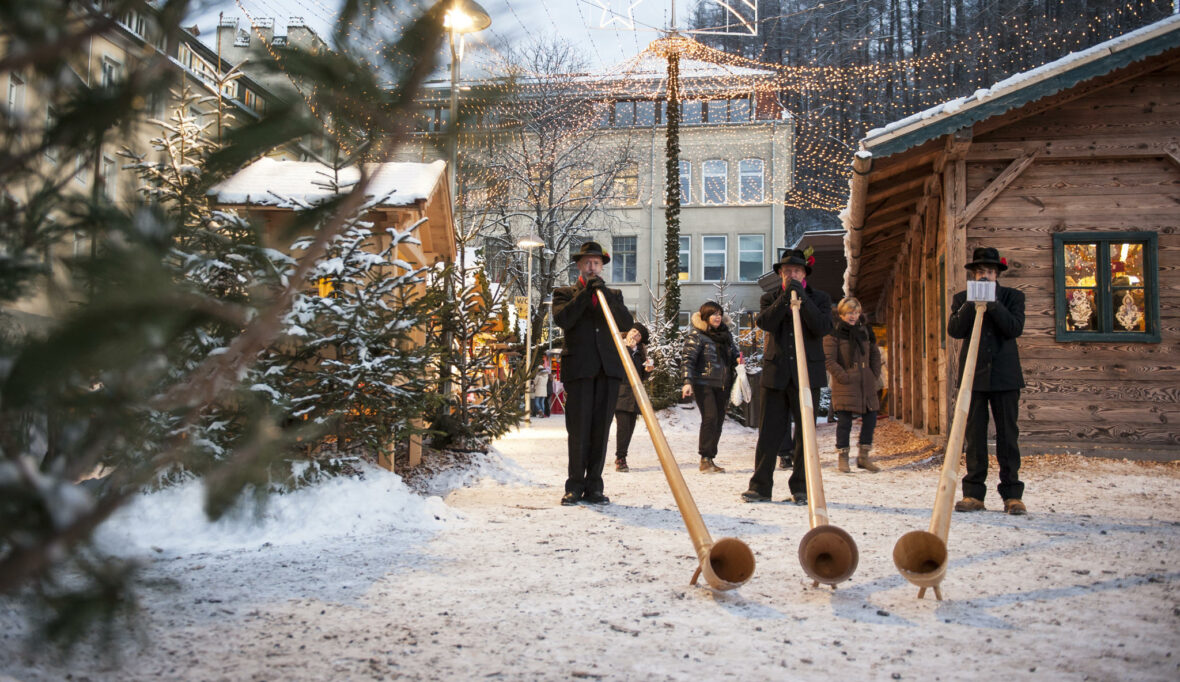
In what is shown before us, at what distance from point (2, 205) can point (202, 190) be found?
30cm

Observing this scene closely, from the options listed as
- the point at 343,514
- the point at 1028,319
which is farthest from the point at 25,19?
the point at 1028,319

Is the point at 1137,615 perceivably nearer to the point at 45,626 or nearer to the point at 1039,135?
the point at 45,626

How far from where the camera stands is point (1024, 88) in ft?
26.8

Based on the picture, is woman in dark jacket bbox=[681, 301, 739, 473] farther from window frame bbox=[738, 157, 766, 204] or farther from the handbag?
window frame bbox=[738, 157, 766, 204]

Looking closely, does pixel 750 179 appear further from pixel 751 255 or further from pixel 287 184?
pixel 287 184

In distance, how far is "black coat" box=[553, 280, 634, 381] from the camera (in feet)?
20.5

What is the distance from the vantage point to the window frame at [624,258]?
119ft

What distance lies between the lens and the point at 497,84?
5.61ft

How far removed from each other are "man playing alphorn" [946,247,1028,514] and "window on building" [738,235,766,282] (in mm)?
29551

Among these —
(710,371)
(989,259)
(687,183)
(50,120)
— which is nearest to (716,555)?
(50,120)

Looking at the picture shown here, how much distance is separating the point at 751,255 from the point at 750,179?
290 cm

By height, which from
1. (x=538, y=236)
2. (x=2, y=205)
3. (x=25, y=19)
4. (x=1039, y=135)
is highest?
(x=538, y=236)

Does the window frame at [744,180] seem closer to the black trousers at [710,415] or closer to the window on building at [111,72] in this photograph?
the black trousers at [710,415]

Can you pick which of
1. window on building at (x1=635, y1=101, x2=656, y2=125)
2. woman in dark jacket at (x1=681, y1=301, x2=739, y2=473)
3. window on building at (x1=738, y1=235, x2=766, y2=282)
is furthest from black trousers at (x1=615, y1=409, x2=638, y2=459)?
window on building at (x1=738, y1=235, x2=766, y2=282)
